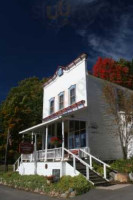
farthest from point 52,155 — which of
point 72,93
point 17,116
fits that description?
point 17,116

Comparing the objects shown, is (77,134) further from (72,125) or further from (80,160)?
(80,160)

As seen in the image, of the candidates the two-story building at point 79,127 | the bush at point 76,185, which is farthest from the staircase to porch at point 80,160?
the bush at point 76,185

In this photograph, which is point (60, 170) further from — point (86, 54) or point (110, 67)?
point (110, 67)

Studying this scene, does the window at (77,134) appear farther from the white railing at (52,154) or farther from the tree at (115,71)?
the tree at (115,71)

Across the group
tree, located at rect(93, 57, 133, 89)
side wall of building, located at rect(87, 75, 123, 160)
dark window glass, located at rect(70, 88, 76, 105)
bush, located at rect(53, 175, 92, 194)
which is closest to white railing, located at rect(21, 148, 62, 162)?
side wall of building, located at rect(87, 75, 123, 160)

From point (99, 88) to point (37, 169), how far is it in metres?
8.20

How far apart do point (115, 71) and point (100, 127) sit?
22.0 metres

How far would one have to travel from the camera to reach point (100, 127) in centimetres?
1716

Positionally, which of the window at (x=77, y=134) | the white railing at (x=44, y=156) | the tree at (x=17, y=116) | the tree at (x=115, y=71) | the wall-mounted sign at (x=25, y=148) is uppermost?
the tree at (x=115, y=71)

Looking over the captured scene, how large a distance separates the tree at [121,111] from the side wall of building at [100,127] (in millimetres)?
470

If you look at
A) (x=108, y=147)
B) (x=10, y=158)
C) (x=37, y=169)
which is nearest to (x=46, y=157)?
(x=37, y=169)

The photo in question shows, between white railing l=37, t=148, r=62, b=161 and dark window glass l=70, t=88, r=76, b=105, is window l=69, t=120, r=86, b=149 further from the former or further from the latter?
white railing l=37, t=148, r=62, b=161

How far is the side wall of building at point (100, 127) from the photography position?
1644 cm

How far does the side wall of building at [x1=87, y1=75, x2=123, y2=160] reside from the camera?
16.4 m
